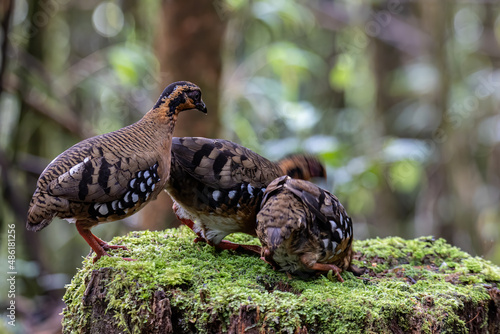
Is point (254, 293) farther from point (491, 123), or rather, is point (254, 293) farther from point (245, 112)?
point (491, 123)

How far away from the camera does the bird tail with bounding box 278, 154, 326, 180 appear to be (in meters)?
4.45

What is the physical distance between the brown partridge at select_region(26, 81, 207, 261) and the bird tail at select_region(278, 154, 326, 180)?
3.56 ft

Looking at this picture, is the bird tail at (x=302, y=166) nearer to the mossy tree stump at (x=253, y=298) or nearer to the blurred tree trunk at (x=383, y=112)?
the mossy tree stump at (x=253, y=298)

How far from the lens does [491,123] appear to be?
11.1 m

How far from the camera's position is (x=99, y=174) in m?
3.43

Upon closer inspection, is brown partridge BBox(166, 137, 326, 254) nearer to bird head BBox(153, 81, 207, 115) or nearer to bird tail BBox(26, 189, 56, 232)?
bird head BBox(153, 81, 207, 115)

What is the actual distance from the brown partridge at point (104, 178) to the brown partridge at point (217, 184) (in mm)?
223

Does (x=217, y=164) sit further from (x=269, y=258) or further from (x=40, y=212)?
(x=40, y=212)

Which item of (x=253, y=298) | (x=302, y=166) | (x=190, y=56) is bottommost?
(x=253, y=298)

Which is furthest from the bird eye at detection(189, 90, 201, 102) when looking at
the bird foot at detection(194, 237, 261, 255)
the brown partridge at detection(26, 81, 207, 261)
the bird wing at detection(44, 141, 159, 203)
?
the bird foot at detection(194, 237, 261, 255)

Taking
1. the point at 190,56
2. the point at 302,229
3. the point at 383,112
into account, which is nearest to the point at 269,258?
the point at 302,229

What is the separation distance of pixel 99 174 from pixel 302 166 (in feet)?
5.85

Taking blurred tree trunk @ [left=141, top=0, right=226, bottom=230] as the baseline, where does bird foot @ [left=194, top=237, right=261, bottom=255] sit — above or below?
below

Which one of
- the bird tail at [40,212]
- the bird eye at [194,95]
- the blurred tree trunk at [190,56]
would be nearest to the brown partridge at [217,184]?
the bird eye at [194,95]
